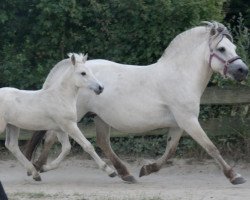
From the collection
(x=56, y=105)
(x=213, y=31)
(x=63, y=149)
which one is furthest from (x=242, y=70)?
(x=63, y=149)

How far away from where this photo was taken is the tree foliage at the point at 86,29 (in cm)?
1134

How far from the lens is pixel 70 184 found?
383 inches

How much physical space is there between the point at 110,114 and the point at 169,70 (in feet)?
3.10

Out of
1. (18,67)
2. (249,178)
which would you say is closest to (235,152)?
(249,178)

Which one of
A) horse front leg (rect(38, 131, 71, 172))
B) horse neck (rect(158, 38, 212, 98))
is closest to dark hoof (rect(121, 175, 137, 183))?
horse front leg (rect(38, 131, 71, 172))

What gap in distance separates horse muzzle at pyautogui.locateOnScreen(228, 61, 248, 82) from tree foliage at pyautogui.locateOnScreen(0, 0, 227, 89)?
7.31 ft

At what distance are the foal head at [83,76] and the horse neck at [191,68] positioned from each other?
0.95 metres

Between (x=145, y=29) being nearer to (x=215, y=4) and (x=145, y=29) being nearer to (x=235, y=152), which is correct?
(x=215, y=4)

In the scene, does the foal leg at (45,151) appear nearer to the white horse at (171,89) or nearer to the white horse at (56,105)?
the white horse at (171,89)

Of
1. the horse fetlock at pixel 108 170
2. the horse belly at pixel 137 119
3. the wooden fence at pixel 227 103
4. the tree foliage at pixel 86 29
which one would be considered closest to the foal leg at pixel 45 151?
the horse belly at pixel 137 119

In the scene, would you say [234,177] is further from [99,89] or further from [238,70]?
[99,89]

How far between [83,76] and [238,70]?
6.20 ft

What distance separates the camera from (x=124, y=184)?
9.64 meters

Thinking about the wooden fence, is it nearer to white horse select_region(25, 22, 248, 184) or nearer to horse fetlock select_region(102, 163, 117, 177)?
white horse select_region(25, 22, 248, 184)
